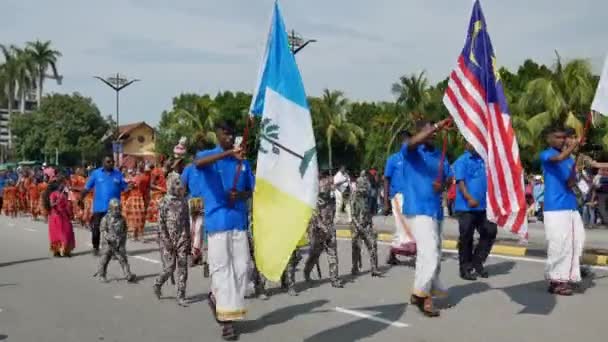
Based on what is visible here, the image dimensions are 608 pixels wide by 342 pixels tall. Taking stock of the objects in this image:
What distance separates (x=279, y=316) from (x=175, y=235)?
1.65 m

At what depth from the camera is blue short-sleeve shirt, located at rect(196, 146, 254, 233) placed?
656 cm

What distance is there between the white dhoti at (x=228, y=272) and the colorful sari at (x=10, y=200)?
76.1 feet

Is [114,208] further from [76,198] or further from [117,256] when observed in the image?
[76,198]

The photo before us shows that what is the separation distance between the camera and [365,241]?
32.8ft

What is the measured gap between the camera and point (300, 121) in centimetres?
590

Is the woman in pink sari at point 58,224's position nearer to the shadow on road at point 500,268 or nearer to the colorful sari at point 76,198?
the colorful sari at point 76,198

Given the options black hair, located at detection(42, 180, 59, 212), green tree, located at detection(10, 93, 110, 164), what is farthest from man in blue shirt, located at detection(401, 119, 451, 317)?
green tree, located at detection(10, 93, 110, 164)

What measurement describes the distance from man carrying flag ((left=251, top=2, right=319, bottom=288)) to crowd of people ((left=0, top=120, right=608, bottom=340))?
19.5 inches

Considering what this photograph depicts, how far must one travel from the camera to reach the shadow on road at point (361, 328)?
21.2 ft

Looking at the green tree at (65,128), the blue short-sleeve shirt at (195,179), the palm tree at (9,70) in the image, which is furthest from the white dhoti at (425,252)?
the palm tree at (9,70)

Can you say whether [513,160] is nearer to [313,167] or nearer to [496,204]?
[496,204]

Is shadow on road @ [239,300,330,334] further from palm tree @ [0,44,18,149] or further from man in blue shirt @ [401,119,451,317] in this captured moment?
palm tree @ [0,44,18,149]

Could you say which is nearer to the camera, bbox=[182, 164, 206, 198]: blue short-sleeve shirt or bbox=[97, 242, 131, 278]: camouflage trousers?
bbox=[182, 164, 206, 198]: blue short-sleeve shirt

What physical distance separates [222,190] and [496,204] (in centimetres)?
251
